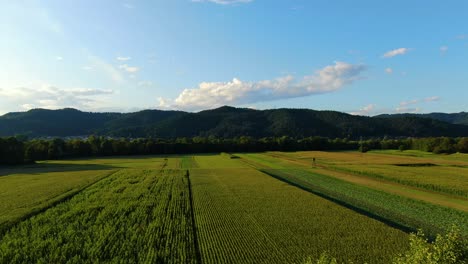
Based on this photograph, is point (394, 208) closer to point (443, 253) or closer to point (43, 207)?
point (443, 253)

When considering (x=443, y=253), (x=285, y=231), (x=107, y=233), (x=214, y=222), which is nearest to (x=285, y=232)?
(x=285, y=231)

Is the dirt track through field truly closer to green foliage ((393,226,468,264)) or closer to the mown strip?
green foliage ((393,226,468,264))

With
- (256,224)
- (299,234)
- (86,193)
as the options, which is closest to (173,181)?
(86,193)

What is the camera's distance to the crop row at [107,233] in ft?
61.8

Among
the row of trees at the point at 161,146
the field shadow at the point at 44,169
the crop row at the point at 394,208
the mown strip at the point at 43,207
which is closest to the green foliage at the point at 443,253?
the crop row at the point at 394,208

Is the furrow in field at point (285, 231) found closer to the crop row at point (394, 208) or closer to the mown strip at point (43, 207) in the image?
the crop row at point (394, 208)

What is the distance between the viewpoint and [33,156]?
347 feet

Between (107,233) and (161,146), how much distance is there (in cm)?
11534

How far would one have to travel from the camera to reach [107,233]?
2266cm

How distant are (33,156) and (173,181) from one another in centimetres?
7505

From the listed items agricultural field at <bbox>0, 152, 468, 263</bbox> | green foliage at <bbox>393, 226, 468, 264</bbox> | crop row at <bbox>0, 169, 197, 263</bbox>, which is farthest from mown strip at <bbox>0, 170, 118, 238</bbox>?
green foliage at <bbox>393, 226, 468, 264</bbox>

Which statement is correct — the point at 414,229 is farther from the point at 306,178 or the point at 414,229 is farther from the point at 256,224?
the point at 306,178

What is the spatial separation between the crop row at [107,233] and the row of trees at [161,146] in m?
76.9

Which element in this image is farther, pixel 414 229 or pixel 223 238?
pixel 414 229
